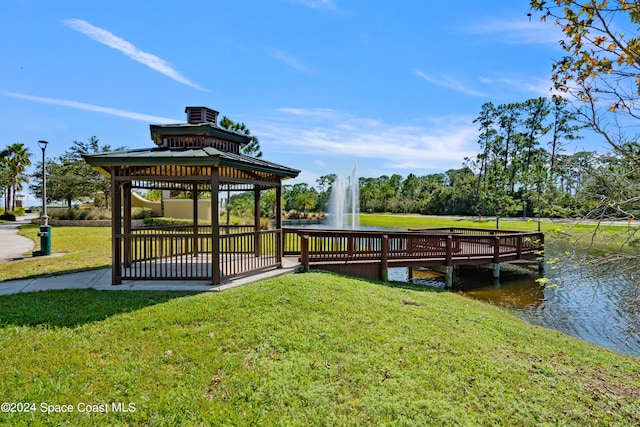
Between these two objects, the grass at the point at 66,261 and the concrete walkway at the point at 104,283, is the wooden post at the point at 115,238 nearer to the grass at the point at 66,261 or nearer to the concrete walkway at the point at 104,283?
the concrete walkway at the point at 104,283

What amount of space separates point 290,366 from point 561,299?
29.5 ft

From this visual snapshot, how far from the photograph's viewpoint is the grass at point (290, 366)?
3162mm

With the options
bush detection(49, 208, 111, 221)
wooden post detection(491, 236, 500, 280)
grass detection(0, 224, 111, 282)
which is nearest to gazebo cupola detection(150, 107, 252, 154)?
grass detection(0, 224, 111, 282)

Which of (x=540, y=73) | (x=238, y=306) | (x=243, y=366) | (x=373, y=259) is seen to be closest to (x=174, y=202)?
(x=373, y=259)

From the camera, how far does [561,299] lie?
9203mm

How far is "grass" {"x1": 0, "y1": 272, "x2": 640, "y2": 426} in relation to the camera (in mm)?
3162

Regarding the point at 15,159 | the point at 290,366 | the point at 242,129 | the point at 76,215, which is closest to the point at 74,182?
the point at 76,215

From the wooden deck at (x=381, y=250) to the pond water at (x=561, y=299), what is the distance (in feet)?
3.25

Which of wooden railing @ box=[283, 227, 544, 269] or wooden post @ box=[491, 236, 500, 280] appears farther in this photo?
wooden post @ box=[491, 236, 500, 280]

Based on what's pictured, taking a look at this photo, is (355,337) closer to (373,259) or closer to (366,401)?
(366,401)

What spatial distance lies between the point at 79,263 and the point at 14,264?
1638 mm

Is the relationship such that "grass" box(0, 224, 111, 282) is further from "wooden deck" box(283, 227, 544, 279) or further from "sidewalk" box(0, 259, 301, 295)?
"wooden deck" box(283, 227, 544, 279)

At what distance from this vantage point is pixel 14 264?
9117 millimetres

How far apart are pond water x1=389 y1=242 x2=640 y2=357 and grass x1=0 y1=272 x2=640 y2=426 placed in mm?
1154
